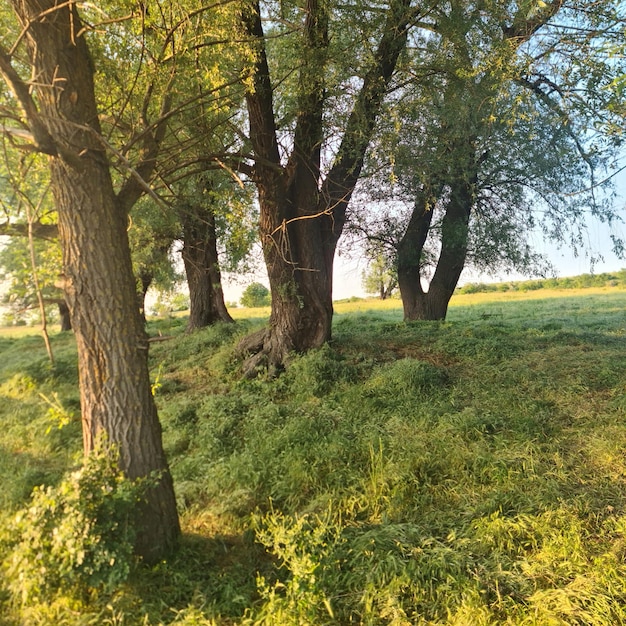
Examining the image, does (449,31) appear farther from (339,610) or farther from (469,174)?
(339,610)

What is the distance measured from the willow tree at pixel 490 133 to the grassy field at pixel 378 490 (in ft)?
10.6

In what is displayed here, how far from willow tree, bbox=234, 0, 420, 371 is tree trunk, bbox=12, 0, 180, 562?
281 centimetres

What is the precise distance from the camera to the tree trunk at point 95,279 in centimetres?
427

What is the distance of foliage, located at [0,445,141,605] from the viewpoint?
3.52 m

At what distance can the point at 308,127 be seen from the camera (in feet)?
28.9

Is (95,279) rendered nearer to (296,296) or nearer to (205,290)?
(296,296)

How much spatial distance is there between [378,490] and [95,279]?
3.56m

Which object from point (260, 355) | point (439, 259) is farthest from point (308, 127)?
point (439, 259)

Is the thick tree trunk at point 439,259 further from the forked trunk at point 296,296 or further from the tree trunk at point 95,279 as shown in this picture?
the tree trunk at point 95,279

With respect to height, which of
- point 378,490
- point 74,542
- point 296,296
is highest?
point 296,296

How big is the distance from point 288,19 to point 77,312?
7486 millimetres

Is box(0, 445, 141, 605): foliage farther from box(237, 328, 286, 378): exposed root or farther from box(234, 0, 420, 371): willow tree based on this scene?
box(237, 328, 286, 378): exposed root

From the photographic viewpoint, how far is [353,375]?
8695 mm

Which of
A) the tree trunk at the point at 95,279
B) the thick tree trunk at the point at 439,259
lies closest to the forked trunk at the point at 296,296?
the thick tree trunk at the point at 439,259
